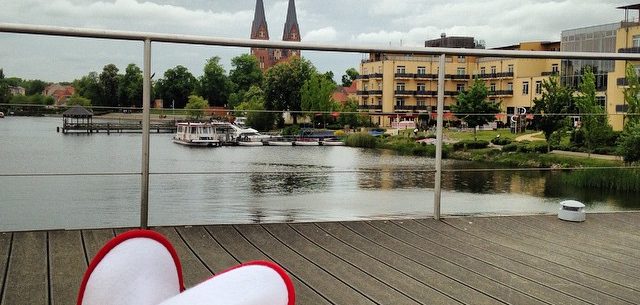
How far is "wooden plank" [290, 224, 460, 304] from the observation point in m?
1.88

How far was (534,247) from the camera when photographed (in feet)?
8.46

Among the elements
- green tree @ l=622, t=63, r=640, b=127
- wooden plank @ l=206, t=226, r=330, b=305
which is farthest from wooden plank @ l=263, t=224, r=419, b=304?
green tree @ l=622, t=63, r=640, b=127

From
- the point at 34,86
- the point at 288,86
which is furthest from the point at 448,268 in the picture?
the point at 34,86

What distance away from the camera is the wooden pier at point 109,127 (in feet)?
8.68

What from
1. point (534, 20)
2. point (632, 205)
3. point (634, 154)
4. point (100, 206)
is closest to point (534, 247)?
point (100, 206)

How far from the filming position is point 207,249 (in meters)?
2.30

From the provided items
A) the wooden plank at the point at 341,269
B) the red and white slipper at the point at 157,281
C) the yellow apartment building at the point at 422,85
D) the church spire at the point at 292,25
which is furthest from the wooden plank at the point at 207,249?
the church spire at the point at 292,25

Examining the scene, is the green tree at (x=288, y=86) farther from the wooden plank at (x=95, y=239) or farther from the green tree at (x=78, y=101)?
the wooden plank at (x=95, y=239)

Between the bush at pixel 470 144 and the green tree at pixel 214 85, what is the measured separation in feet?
4.51

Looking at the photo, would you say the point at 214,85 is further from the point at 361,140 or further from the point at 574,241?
the point at 574,241

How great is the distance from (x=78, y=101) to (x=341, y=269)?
1.37m

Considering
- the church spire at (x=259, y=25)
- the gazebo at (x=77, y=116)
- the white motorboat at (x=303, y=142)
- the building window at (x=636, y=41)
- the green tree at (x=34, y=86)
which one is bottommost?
the white motorboat at (x=303, y=142)

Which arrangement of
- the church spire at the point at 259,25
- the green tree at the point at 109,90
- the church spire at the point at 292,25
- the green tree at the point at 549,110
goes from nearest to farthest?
the green tree at the point at 109,90 < the green tree at the point at 549,110 < the church spire at the point at 259,25 < the church spire at the point at 292,25

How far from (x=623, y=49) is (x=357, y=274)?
113ft
